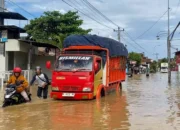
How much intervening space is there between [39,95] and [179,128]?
805 cm

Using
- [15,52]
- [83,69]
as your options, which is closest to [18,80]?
[83,69]

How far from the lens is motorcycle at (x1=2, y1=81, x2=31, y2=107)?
1235cm

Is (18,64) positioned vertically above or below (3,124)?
above

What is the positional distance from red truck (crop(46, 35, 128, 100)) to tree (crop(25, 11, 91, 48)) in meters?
16.1

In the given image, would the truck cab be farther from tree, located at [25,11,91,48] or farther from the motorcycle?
tree, located at [25,11,91,48]

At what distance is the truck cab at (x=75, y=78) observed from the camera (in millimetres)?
13977

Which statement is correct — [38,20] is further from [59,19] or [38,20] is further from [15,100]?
[15,100]

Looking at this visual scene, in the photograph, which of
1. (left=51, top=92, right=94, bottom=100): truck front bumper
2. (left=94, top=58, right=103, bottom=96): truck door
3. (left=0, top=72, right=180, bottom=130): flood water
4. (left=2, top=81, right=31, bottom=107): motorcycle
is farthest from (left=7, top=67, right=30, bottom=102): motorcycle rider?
(left=94, top=58, right=103, bottom=96): truck door

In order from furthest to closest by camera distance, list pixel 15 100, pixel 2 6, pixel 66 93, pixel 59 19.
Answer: pixel 2 6 < pixel 59 19 < pixel 66 93 < pixel 15 100

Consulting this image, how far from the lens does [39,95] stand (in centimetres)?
1530

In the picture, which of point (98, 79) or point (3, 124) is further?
point (98, 79)

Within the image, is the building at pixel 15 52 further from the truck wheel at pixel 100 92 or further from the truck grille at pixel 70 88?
the truck grille at pixel 70 88

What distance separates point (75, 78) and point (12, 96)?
270 centimetres

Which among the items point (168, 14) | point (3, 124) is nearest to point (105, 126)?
point (3, 124)
